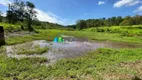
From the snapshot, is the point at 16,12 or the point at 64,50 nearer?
the point at 64,50

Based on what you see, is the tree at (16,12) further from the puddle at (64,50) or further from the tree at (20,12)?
the puddle at (64,50)

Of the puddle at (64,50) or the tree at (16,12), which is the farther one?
the tree at (16,12)

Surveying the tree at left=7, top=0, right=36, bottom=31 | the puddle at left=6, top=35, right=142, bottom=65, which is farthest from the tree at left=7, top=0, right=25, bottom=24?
the puddle at left=6, top=35, right=142, bottom=65

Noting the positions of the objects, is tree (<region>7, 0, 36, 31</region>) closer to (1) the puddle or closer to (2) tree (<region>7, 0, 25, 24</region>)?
(2) tree (<region>7, 0, 25, 24</region>)

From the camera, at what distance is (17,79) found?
349 inches

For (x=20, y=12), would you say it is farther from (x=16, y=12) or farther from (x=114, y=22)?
(x=114, y=22)

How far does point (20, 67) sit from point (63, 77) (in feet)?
11.7

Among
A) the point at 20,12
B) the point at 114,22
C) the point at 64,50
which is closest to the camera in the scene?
the point at 64,50

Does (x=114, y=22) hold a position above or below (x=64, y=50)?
above

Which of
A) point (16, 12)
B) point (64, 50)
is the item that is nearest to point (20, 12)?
point (16, 12)

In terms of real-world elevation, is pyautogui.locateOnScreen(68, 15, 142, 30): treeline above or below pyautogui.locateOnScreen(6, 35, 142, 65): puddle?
above

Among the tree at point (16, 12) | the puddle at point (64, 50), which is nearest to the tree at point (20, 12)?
the tree at point (16, 12)

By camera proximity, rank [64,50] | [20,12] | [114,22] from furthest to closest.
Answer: [114,22], [20,12], [64,50]

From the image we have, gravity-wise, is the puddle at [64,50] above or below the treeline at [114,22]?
below
